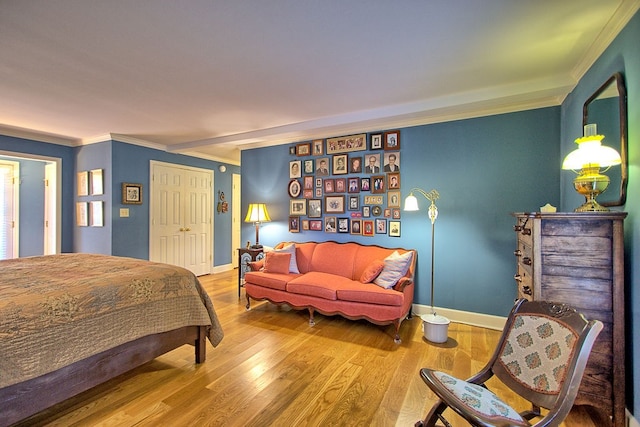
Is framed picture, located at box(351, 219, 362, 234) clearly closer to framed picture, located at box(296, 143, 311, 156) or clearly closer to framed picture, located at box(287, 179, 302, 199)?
framed picture, located at box(287, 179, 302, 199)

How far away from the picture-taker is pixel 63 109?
3.30 metres

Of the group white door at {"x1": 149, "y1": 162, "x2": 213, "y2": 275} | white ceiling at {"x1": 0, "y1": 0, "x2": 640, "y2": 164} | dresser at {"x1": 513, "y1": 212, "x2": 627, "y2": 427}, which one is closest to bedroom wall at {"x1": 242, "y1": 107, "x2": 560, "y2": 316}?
white ceiling at {"x1": 0, "y1": 0, "x2": 640, "y2": 164}

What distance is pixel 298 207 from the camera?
4.37 metres

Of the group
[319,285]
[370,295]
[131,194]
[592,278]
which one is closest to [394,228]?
[370,295]

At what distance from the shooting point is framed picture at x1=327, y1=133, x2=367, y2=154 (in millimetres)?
3867

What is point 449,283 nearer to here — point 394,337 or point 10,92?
point 394,337

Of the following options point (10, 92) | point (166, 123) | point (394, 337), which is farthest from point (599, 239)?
point (10, 92)

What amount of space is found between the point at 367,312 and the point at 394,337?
0.34m

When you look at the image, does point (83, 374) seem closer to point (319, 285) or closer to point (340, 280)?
point (319, 285)

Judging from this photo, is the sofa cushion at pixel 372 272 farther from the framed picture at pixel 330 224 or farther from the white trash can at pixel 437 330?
the framed picture at pixel 330 224

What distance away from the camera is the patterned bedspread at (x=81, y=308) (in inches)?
57.9

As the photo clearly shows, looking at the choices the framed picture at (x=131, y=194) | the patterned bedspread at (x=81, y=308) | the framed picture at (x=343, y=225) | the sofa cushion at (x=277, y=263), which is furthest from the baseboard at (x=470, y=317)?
the framed picture at (x=131, y=194)

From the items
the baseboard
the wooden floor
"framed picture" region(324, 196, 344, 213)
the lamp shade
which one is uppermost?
"framed picture" region(324, 196, 344, 213)

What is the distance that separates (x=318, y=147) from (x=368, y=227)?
1352 millimetres
